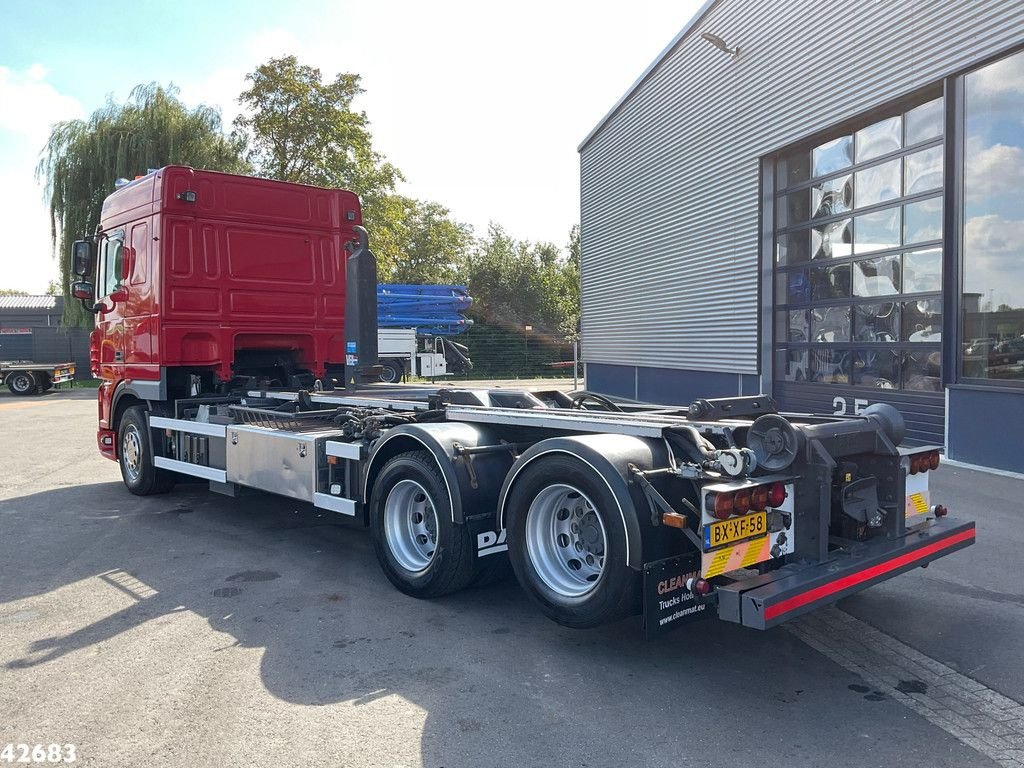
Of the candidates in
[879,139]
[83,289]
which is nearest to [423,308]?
[879,139]

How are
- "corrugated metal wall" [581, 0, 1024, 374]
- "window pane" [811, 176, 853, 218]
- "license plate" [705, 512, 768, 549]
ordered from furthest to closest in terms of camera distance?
1. "window pane" [811, 176, 853, 218]
2. "corrugated metal wall" [581, 0, 1024, 374]
3. "license plate" [705, 512, 768, 549]

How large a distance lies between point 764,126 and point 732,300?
3.08 metres

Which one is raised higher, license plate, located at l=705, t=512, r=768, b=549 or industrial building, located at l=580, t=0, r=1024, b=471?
industrial building, located at l=580, t=0, r=1024, b=471

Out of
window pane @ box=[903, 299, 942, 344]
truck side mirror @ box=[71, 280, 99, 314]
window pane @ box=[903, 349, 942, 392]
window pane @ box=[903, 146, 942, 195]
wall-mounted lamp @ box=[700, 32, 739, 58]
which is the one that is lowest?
window pane @ box=[903, 349, 942, 392]

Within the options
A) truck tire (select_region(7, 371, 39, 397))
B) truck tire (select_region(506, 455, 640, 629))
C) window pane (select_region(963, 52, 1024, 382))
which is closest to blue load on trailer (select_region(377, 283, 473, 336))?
truck tire (select_region(7, 371, 39, 397))

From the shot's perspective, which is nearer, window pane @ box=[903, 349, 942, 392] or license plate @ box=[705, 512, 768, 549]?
license plate @ box=[705, 512, 768, 549]

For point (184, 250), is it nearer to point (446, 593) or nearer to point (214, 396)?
point (214, 396)

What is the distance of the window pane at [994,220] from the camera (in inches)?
368

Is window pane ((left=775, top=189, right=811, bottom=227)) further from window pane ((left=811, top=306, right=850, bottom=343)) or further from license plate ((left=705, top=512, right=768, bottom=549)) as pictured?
license plate ((left=705, top=512, right=768, bottom=549))

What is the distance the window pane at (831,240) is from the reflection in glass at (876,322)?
3.19 feet

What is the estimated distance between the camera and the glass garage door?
10.7m

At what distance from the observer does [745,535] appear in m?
3.87

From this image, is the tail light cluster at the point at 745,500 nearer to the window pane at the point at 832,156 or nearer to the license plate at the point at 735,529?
the license plate at the point at 735,529

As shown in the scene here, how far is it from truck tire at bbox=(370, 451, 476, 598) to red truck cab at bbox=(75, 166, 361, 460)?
389 centimetres
